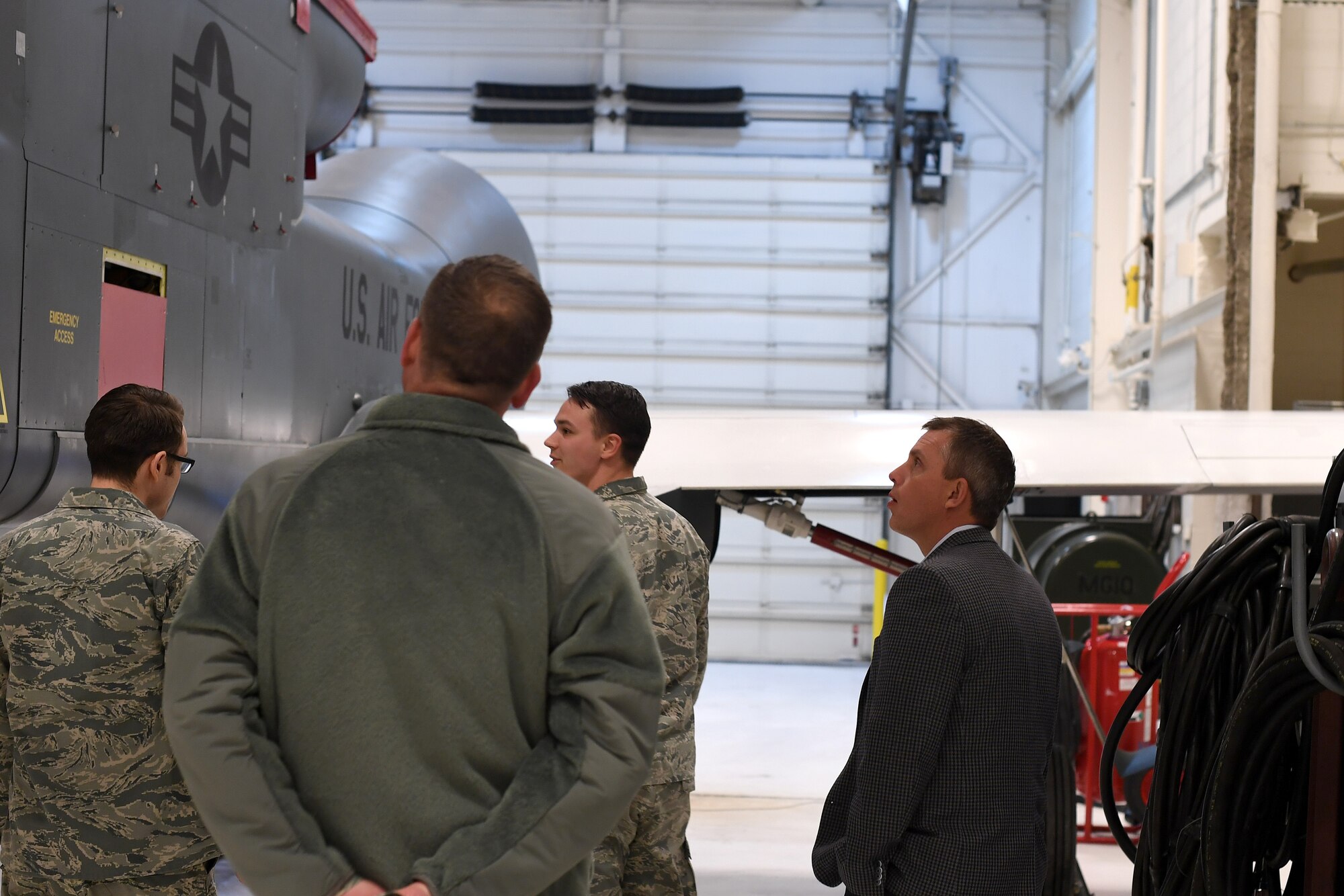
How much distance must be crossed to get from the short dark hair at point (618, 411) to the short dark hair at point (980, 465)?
96cm

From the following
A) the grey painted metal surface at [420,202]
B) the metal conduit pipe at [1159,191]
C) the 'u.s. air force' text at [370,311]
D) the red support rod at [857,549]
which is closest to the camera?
the red support rod at [857,549]

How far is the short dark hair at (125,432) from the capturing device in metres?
2.87

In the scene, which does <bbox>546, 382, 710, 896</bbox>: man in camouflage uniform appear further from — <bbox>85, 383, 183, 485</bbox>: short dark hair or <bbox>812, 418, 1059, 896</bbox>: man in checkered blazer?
<bbox>85, 383, 183, 485</bbox>: short dark hair

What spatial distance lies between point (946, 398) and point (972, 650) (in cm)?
1450

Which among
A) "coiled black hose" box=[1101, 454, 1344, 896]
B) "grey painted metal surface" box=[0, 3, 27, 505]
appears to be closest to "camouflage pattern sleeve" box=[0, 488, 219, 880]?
"grey painted metal surface" box=[0, 3, 27, 505]

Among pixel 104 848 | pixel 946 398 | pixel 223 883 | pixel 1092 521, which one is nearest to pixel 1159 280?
pixel 1092 521

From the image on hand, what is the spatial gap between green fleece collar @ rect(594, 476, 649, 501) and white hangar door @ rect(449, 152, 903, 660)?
42.5 feet

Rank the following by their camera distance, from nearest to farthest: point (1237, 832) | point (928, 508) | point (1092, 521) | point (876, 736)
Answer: point (1237, 832), point (876, 736), point (928, 508), point (1092, 521)

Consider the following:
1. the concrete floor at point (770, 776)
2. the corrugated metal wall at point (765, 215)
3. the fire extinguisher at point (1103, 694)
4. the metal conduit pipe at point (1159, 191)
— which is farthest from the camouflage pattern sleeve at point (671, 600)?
the corrugated metal wall at point (765, 215)

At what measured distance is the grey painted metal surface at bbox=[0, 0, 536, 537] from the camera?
A: 3.28m

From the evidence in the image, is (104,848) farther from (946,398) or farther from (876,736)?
(946,398)

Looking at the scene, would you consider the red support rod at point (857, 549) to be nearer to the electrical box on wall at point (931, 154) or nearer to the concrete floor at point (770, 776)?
the concrete floor at point (770, 776)

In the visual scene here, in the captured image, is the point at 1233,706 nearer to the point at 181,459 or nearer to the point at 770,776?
the point at 181,459

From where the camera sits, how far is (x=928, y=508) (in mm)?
2676
